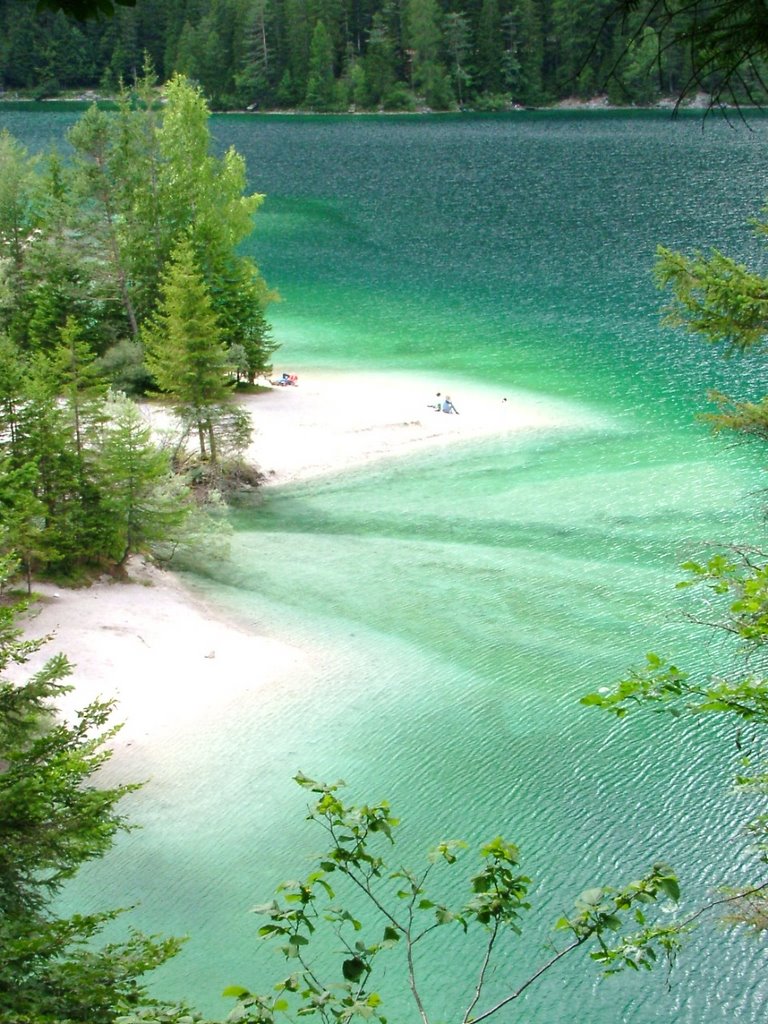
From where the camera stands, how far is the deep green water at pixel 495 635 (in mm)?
15445

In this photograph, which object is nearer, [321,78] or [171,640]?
[171,640]

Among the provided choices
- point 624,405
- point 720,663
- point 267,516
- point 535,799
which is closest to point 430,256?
point 624,405

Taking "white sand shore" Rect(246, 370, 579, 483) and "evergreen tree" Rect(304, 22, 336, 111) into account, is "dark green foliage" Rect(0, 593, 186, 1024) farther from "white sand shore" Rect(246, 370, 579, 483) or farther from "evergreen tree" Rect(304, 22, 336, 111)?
"evergreen tree" Rect(304, 22, 336, 111)

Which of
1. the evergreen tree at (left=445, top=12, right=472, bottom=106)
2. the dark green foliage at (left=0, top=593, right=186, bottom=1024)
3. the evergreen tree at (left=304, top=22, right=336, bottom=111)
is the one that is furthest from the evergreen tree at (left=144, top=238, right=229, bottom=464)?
the evergreen tree at (left=304, top=22, right=336, bottom=111)

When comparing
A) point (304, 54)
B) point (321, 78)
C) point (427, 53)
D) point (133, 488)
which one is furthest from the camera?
point (304, 54)

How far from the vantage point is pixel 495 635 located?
73.9 ft

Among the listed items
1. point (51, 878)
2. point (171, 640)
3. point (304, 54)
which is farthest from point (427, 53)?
point (51, 878)

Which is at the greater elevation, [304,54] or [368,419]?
[304,54]

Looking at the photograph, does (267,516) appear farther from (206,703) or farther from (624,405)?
(624,405)

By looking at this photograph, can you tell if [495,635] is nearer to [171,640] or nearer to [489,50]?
[171,640]

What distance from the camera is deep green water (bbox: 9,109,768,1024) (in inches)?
608

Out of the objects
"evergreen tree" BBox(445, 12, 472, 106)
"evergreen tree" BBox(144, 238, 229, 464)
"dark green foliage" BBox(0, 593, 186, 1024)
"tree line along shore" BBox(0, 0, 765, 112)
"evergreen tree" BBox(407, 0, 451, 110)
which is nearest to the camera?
"dark green foliage" BBox(0, 593, 186, 1024)

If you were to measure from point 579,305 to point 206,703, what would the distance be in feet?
105

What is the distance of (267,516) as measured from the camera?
29.2 metres
